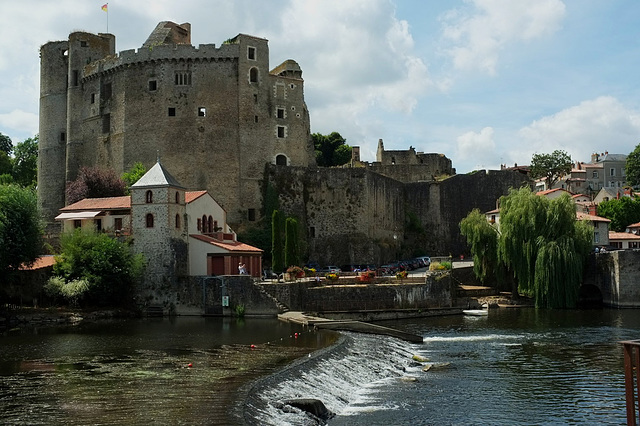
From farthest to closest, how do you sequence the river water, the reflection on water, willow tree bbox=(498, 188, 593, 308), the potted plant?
willow tree bbox=(498, 188, 593, 308) → the potted plant → the river water → the reflection on water

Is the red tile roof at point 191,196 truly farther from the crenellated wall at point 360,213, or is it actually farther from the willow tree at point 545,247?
the willow tree at point 545,247

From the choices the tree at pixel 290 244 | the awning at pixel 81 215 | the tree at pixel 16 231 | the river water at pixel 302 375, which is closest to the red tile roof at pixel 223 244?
the tree at pixel 290 244

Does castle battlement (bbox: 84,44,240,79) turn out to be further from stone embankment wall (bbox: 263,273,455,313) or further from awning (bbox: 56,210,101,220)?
stone embankment wall (bbox: 263,273,455,313)

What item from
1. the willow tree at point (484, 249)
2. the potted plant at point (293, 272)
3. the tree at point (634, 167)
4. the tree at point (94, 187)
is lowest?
the potted plant at point (293, 272)

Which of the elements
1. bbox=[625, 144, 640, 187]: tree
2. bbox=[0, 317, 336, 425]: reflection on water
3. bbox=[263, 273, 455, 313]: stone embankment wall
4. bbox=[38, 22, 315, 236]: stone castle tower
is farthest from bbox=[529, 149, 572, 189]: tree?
bbox=[0, 317, 336, 425]: reflection on water

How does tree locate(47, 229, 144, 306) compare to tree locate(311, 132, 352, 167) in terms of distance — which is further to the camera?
tree locate(311, 132, 352, 167)

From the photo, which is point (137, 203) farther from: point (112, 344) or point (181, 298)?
point (112, 344)

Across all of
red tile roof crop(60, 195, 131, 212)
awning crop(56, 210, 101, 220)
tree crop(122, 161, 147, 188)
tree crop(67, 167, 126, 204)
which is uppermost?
tree crop(122, 161, 147, 188)

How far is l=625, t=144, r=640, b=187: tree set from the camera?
106250 millimetres

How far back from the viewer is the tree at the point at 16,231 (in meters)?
42.5

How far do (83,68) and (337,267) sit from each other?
1229 inches

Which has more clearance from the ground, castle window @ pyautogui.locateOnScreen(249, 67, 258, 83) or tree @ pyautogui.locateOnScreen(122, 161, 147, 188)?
castle window @ pyautogui.locateOnScreen(249, 67, 258, 83)

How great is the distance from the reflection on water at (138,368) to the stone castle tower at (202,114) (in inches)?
1051

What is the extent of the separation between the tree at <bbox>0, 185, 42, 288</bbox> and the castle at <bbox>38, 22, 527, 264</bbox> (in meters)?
21.6
